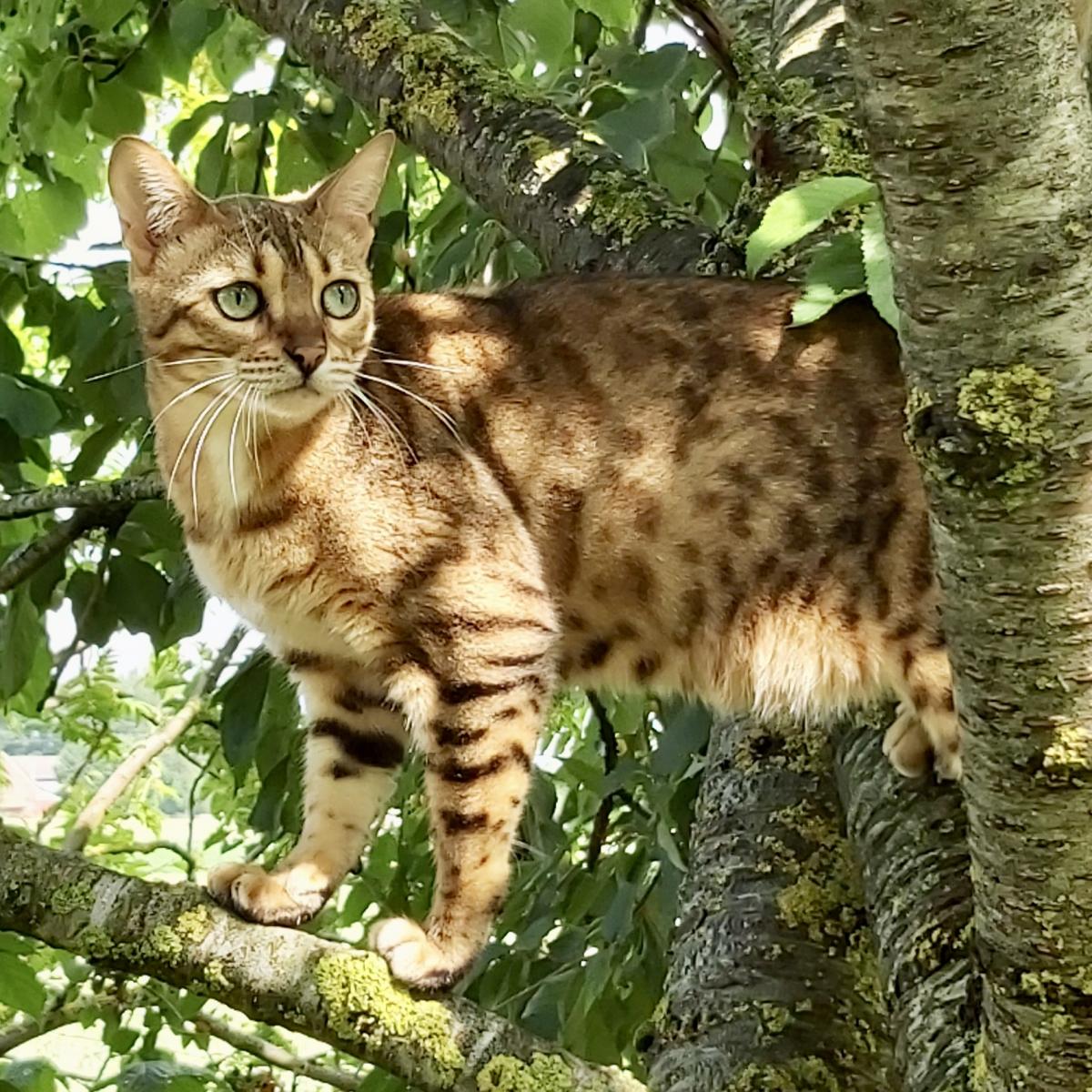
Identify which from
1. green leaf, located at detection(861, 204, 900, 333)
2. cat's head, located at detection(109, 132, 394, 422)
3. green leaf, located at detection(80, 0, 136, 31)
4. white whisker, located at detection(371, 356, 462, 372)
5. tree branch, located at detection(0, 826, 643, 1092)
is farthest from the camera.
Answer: green leaf, located at detection(80, 0, 136, 31)

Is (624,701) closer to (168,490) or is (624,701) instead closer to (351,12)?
(168,490)

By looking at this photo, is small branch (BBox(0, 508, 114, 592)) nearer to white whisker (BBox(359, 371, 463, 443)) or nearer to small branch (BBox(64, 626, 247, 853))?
small branch (BBox(64, 626, 247, 853))

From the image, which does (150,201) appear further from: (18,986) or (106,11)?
(18,986)

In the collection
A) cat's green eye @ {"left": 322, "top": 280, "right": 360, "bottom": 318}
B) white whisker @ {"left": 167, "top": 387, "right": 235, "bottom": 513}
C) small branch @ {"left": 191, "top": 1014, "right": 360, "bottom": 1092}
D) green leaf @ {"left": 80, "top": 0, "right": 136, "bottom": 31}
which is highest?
green leaf @ {"left": 80, "top": 0, "right": 136, "bottom": 31}

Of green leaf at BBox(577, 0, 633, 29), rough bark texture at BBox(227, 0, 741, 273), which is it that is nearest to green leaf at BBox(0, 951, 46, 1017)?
rough bark texture at BBox(227, 0, 741, 273)

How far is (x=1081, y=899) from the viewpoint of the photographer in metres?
0.96

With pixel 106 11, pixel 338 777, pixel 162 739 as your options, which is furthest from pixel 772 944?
pixel 106 11

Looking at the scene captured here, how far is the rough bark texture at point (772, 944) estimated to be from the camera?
4.92 feet

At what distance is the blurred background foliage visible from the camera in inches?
87.7

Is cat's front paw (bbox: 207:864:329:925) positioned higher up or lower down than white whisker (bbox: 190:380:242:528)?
lower down

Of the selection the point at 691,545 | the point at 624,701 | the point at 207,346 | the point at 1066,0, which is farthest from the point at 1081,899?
the point at 624,701

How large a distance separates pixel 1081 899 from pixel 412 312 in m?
1.36

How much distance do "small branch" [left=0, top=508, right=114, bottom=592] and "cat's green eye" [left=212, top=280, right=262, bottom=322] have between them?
55 cm

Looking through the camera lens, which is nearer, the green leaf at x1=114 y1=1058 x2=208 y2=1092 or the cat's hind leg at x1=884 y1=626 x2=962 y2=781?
the cat's hind leg at x1=884 y1=626 x2=962 y2=781
